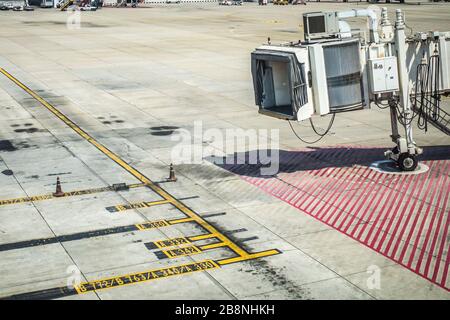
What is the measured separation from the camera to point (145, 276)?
2233 cm

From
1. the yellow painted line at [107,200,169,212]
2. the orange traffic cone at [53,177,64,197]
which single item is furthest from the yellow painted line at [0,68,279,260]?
the orange traffic cone at [53,177,64,197]

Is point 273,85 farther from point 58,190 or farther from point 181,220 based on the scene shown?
point 58,190

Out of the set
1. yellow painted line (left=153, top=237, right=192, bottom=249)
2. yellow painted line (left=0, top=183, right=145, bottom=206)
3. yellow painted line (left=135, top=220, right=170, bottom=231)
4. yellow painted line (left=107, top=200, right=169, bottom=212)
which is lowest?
→ yellow painted line (left=153, top=237, right=192, bottom=249)

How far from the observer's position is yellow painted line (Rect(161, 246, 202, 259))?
24.0 m

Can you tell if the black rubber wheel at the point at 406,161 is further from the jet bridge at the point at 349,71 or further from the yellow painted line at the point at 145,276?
the yellow painted line at the point at 145,276

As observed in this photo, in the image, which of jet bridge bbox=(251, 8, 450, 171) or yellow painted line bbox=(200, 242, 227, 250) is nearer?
yellow painted line bbox=(200, 242, 227, 250)

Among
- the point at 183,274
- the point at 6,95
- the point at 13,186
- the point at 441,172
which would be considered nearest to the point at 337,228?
the point at 183,274

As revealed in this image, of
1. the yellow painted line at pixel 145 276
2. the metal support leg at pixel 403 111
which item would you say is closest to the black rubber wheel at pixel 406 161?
the metal support leg at pixel 403 111

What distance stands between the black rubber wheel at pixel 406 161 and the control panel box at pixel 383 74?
10.8ft

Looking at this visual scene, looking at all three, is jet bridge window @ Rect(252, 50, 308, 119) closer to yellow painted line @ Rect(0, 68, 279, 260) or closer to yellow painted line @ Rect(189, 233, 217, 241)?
yellow painted line @ Rect(0, 68, 279, 260)

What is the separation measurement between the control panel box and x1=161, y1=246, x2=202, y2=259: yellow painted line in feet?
41.1

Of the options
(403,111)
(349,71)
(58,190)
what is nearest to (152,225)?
(58,190)
